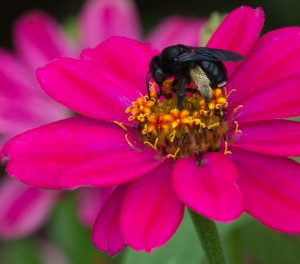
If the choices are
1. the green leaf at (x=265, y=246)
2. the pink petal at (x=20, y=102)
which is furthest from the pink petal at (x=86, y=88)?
the pink petal at (x=20, y=102)

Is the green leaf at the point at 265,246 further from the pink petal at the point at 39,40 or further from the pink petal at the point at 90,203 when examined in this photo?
the pink petal at the point at 39,40

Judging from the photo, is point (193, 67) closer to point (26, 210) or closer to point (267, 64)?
point (267, 64)

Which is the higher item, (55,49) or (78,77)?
(78,77)

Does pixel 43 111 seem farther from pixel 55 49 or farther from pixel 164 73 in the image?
pixel 164 73

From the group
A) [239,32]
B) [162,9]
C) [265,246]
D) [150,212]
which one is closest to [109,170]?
[150,212]

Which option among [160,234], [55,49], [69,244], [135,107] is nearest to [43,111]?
[55,49]

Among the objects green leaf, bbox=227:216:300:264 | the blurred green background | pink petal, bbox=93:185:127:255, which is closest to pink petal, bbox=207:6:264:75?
pink petal, bbox=93:185:127:255

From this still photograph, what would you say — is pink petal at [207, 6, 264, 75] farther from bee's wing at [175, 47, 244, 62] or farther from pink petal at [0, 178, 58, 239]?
pink petal at [0, 178, 58, 239]
